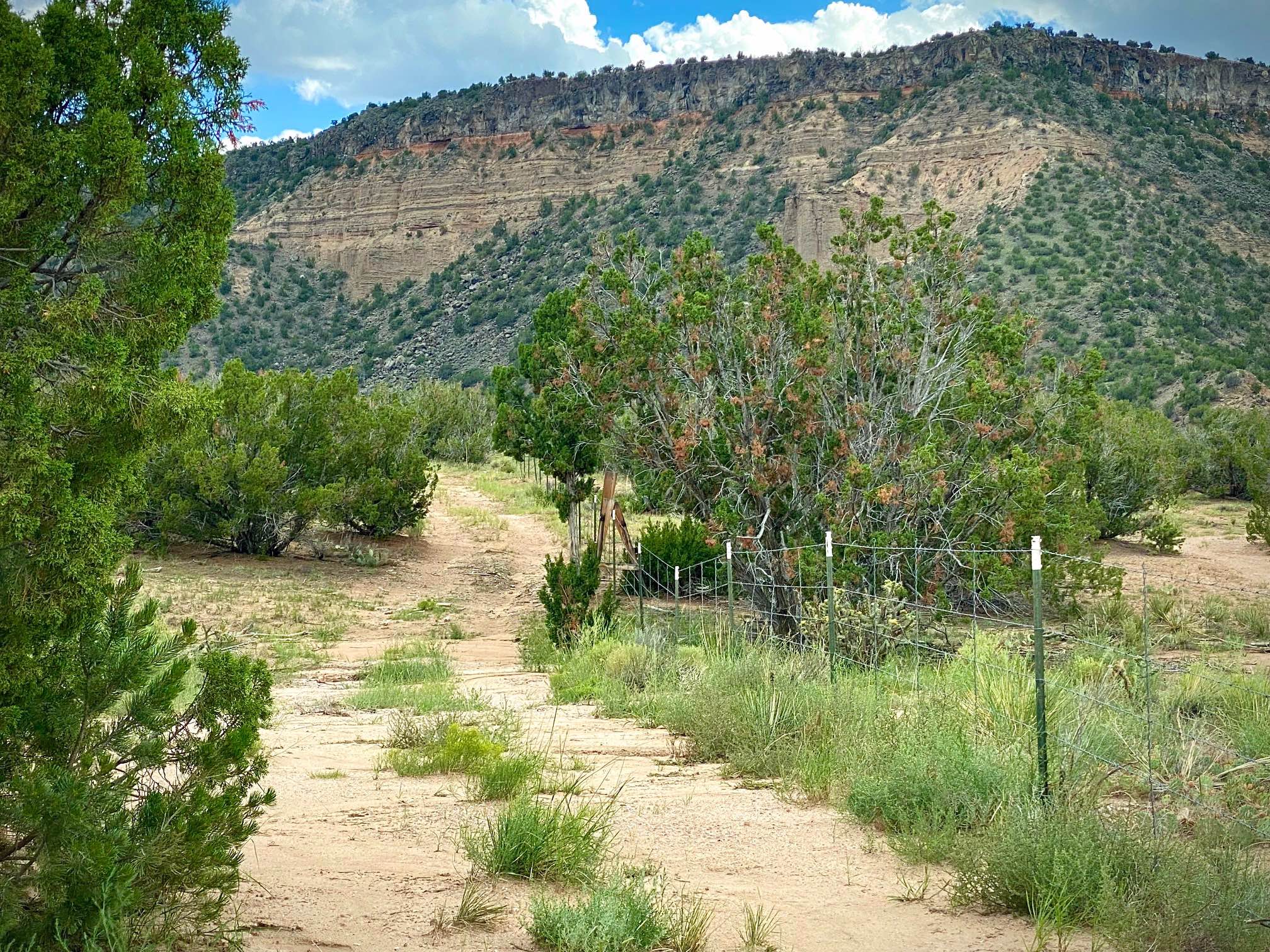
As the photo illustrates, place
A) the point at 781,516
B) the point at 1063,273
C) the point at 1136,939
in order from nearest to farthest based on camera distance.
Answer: the point at 1136,939 < the point at 781,516 < the point at 1063,273

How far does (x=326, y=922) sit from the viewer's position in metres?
4.28

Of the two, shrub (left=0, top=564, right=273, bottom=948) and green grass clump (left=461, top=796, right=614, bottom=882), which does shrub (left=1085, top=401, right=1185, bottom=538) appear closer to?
green grass clump (left=461, top=796, right=614, bottom=882)

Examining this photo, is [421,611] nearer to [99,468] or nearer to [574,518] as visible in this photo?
[574,518]

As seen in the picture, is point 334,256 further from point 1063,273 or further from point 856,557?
point 856,557

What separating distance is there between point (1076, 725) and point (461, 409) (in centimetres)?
3722

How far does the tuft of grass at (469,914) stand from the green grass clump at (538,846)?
13.8 inches

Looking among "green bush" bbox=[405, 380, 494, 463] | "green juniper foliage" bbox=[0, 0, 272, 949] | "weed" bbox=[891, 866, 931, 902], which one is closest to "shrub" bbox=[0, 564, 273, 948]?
"green juniper foliage" bbox=[0, 0, 272, 949]

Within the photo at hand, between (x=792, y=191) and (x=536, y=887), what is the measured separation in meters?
67.4

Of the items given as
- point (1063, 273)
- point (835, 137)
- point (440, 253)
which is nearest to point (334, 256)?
point (440, 253)

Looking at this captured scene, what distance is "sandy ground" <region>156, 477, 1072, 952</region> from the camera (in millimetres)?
4316

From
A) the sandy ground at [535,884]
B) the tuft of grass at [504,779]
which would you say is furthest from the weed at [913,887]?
the tuft of grass at [504,779]

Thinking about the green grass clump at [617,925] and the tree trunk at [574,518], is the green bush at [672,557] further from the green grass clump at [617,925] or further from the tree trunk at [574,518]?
the green grass clump at [617,925]

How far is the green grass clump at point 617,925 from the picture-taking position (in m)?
4.00

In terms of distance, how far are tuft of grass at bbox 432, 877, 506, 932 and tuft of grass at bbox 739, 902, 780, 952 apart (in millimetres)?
937
